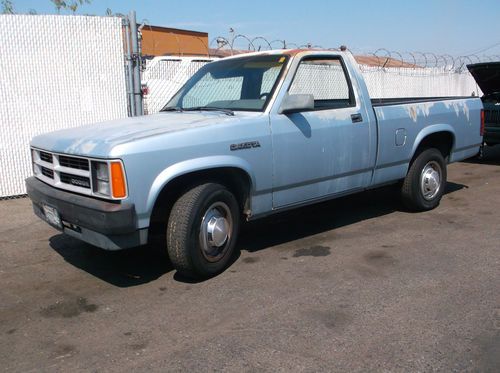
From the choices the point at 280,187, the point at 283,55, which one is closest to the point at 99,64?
the point at 283,55

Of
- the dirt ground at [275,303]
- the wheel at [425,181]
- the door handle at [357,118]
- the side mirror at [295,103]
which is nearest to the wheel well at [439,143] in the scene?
the wheel at [425,181]

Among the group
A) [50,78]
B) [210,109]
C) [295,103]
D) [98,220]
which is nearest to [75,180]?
[98,220]

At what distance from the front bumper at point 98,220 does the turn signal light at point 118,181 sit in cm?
8

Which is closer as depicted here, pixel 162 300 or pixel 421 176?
pixel 162 300

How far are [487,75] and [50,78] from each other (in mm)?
8155

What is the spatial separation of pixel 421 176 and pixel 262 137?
2689 millimetres

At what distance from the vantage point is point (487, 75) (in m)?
10.2

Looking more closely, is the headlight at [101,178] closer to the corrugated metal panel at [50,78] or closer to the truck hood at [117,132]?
the truck hood at [117,132]

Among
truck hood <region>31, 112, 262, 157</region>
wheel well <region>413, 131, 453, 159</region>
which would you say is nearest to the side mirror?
truck hood <region>31, 112, 262, 157</region>

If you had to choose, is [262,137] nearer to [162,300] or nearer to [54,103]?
[162,300]

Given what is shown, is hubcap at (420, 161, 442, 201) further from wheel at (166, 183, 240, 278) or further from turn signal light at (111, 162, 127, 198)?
turn signal light at (111, 162, 127, 198)

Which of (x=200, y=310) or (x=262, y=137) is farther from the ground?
(x=262, y=137)

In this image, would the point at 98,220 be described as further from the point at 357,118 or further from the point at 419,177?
the point at 419,177

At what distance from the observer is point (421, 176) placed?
20.4 ft
